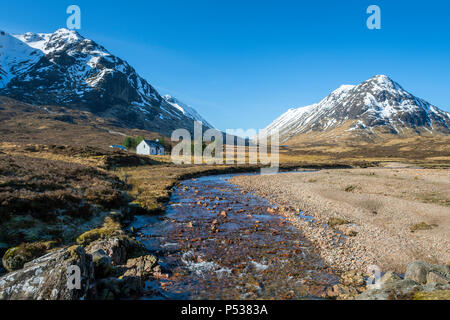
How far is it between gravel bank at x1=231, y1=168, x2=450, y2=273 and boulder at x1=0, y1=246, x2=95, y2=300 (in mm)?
13767

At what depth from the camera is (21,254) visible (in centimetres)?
1266

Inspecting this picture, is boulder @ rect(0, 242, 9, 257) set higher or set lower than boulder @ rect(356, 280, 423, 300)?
higher

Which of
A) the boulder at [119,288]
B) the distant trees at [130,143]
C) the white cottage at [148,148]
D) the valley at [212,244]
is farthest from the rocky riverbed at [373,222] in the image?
the distant trees at [130,143]

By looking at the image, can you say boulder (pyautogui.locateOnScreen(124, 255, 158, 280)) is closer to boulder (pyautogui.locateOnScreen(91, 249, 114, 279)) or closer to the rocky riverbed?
boulder (pyautogui.locateOnScreen(91, 249, 114, 279))

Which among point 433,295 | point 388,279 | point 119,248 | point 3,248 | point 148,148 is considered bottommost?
point 388,279

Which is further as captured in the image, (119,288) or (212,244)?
(212,244)

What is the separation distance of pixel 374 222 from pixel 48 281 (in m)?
25.6

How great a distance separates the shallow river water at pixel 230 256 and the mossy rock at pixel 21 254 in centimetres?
630

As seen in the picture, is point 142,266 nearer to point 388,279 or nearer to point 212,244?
point 212,244

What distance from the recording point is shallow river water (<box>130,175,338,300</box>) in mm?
12375

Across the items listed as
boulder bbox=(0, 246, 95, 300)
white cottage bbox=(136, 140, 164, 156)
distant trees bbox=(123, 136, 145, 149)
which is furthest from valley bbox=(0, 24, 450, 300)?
distant trees bbox=(123, 136, 145, 149)

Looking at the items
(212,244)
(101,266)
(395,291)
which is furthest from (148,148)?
(395,291)

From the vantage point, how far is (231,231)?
2131 centimetres
